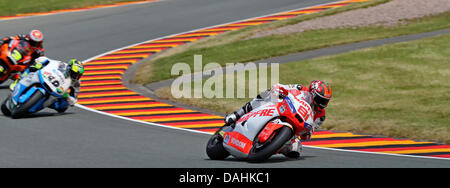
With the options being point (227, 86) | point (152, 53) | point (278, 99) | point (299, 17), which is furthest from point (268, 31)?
point (278, 99)

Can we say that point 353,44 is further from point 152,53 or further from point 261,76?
point 152,53

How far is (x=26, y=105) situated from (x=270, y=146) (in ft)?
29.1

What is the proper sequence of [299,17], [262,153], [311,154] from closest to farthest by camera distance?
1. [262,153]
2. [311,154]
3. [299,17]

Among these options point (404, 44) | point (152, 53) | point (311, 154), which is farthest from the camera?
point (152, 53)

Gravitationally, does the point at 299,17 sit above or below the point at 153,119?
above

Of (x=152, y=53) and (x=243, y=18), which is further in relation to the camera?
(x=243, y=18)

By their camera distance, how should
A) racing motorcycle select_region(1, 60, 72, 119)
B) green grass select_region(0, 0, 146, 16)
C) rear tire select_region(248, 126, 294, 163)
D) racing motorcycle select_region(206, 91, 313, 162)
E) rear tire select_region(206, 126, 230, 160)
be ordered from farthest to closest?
green grass select_region(0, 0, 146, 16)
racing motorcycle select_region(1, 60, 72, 119)
rear tire select_region(206, 126, 230, 160)
racing motorcycle select_region(206, 91, 313, 162)
rear tire select_region(248, 126, 294, 163)

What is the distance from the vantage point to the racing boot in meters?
14.2

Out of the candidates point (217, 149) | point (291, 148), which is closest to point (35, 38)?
point (217, 149)

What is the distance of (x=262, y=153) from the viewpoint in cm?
1361

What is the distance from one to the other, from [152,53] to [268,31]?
5074 mm

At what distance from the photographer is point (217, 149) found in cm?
1462

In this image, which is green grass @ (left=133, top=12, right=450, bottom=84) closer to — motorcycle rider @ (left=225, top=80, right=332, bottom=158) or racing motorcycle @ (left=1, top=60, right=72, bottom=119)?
racing motorcycle @ (left=1, top=60, right=72, bottom=119)

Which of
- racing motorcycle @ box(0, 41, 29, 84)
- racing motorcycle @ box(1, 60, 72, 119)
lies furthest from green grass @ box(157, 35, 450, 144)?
racing motorcycle @ box(1, 60, 72, 119)
